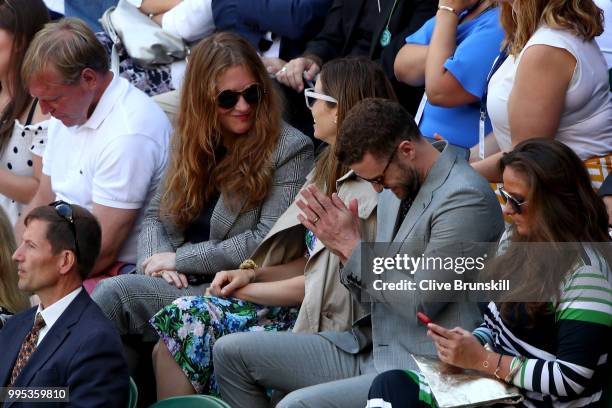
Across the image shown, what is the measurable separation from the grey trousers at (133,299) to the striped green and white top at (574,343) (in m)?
2.04

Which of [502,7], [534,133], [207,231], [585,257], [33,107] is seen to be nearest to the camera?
[585,257]

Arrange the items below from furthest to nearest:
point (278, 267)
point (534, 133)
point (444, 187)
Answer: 1. point (278, 267)
2. point (534, 133)
3. point (444, 187)

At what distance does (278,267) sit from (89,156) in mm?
1256

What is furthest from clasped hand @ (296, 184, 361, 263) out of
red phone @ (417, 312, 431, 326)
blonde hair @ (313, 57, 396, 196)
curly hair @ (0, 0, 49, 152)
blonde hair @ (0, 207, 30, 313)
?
curly hair @ (0, 0, 49, 152)

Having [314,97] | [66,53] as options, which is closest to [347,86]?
[314,97]

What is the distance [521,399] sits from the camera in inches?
147

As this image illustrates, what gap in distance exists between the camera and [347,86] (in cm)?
499

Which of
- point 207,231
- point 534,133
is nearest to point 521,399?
point 534,133

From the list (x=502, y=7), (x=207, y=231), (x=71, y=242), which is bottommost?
(x=207, y=231)

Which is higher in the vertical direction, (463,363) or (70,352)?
(463,363)

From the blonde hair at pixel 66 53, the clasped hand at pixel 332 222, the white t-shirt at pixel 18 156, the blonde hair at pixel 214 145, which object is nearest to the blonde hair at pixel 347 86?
the blonde hair at pixel 214 145

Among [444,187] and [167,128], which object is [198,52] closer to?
[167,128]

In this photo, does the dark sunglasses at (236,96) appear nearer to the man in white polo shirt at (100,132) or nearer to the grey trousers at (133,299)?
the man in white polo shirt at (100,132)

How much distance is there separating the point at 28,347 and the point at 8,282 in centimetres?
92
